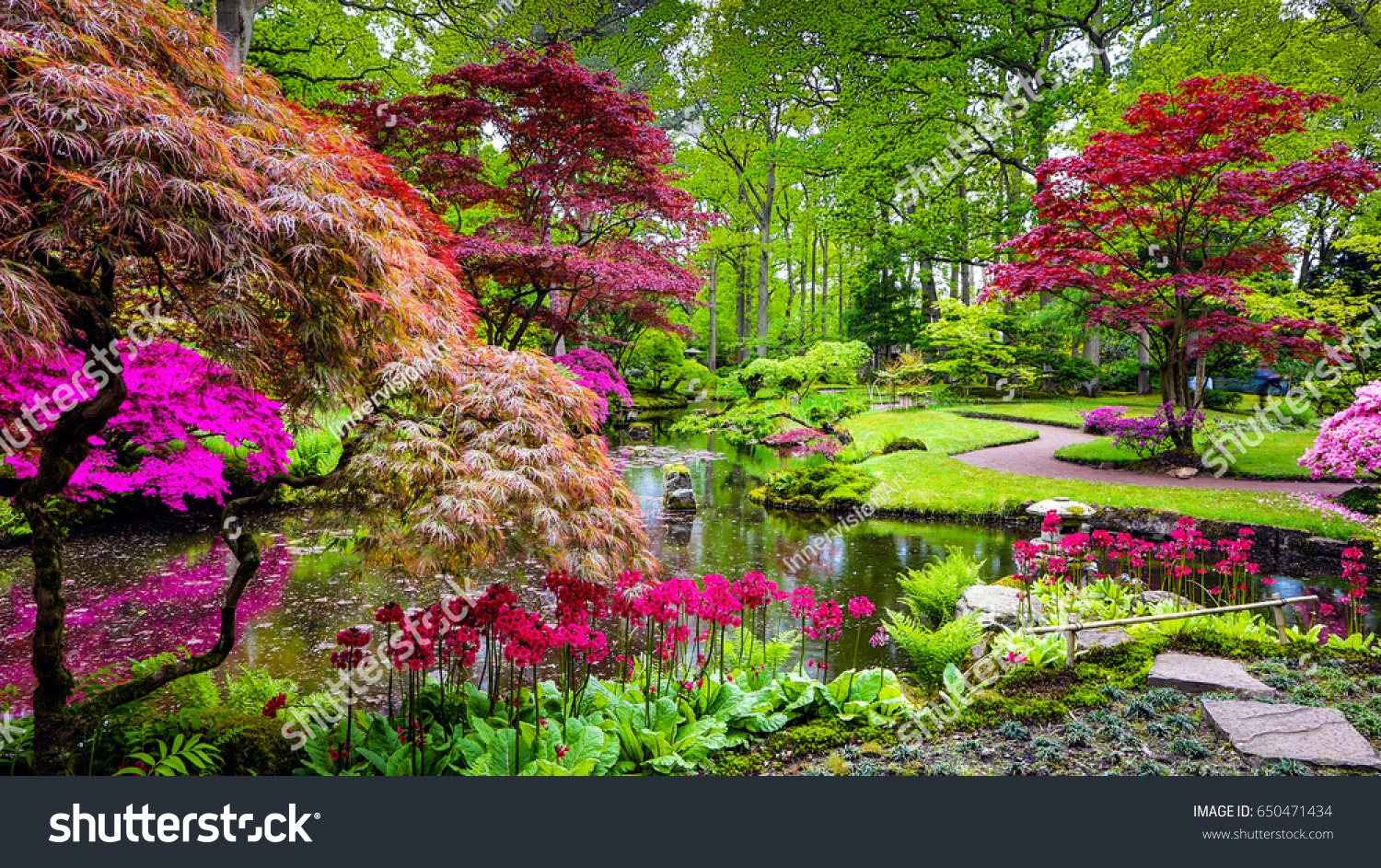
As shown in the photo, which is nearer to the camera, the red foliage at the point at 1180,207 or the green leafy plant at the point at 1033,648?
the green leafy plant at the point at 1033,648

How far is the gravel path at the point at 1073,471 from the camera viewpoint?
8.88 metres

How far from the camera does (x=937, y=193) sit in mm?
18141

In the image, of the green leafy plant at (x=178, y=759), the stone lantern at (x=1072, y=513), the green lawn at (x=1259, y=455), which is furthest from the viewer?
the green lawn at (x=1259, y=455)

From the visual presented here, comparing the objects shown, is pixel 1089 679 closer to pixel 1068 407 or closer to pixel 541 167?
pixel 541 167

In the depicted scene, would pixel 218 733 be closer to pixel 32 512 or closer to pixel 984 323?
pixel 32 512

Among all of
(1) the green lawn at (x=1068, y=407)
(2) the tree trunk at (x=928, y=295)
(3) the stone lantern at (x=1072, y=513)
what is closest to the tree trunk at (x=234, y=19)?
(3) the stone lantern at (x=1072, y=513)

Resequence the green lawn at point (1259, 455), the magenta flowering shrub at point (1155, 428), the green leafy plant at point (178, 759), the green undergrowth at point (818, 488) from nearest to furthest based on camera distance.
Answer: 1. the green leafy plant at point (178, 759)
2. the green lawn at point (1259, 455)
3. the green undergrowth at point (818, 488)
4. the magenta flowering shrub at point (1155, 428)

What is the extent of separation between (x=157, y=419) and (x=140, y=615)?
1.70 meters

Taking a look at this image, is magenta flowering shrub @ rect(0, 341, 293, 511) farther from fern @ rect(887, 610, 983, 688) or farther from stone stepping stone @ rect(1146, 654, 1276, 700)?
stone stepping stone @ rect(1146, 654, 1276, 700)

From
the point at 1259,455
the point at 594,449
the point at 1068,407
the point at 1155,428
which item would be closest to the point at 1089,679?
the point at 594,449

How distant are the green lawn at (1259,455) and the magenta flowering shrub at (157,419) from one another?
1160cm

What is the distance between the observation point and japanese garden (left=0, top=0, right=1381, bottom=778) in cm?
238

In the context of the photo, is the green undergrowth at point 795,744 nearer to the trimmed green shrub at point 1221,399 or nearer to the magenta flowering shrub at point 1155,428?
the magenta flowering shrub at point 1155,428

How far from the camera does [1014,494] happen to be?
9047mm
